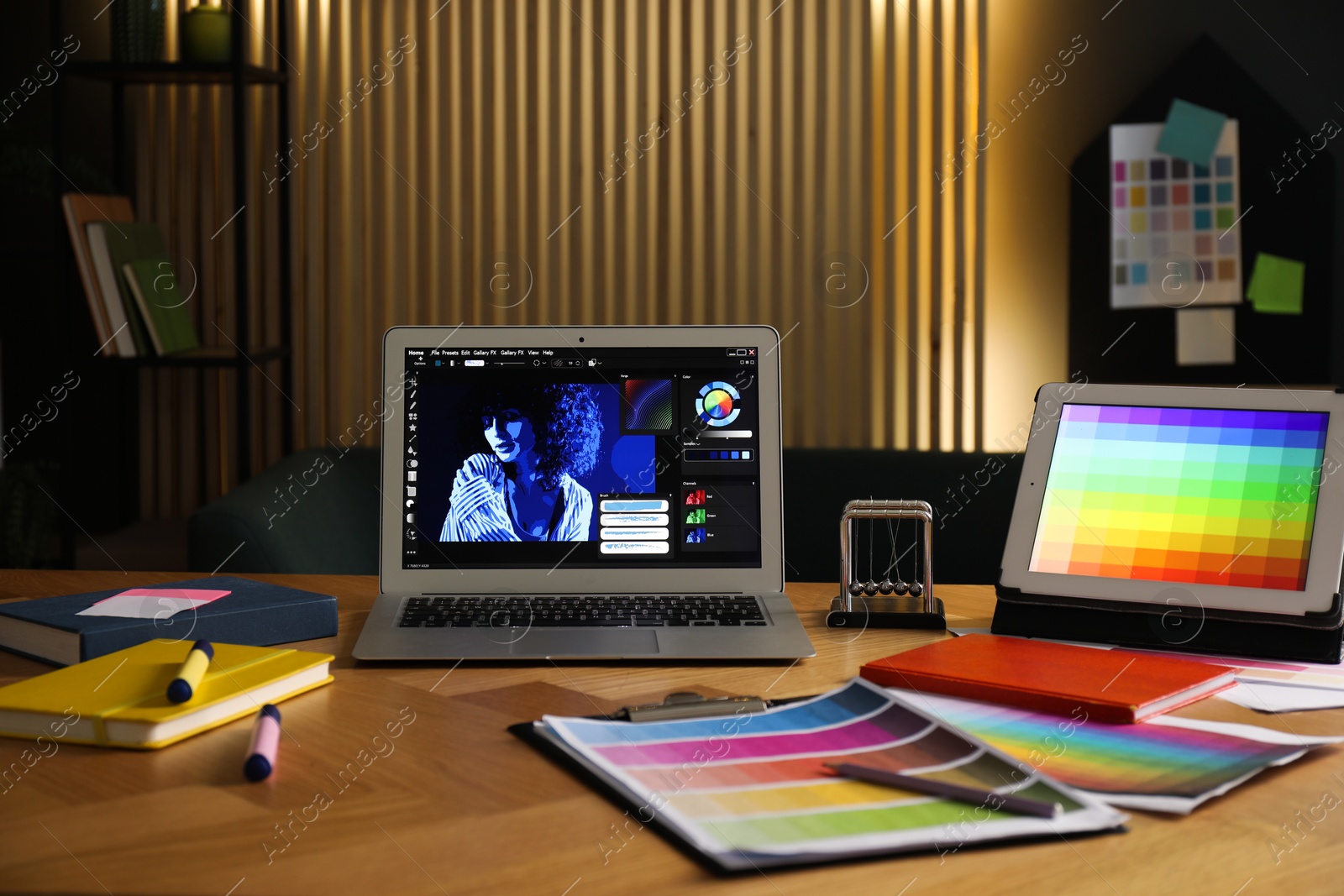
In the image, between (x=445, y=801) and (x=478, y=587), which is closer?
(x=445, y=801)

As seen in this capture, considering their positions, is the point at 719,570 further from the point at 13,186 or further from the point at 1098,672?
the point at 13,186

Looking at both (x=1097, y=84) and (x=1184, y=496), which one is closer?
(x=1184, y=496)

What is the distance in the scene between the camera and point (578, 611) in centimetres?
119

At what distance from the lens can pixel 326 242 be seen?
304cm

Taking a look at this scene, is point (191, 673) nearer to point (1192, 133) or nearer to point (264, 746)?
point (264, 746)

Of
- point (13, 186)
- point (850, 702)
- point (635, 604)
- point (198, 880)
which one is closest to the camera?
point (198, 880)

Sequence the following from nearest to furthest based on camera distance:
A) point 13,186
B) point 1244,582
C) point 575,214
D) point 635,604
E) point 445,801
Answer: point 445,801
point 1244,582
point 635,604
point 13,186
point 575,214

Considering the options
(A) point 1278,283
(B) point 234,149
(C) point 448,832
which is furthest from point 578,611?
(A) point 1278,283

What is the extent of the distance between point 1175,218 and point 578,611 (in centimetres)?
231

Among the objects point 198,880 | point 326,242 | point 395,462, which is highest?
point 326,242

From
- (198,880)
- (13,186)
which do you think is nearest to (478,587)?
(198,880)

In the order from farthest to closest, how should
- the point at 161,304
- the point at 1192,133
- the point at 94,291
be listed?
the point at 1192,133
the point at 161,304
the point at 94,291

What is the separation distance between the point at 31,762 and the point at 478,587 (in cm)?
50

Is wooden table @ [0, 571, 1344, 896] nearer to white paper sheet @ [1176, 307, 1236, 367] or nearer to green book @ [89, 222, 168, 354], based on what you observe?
green book @ [89, 222, 168, 354]
